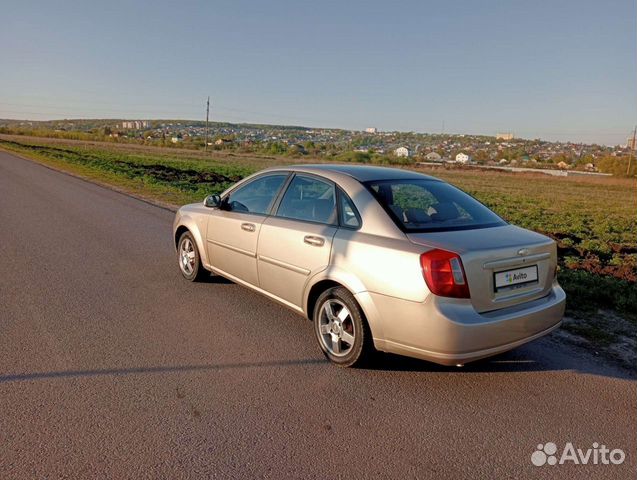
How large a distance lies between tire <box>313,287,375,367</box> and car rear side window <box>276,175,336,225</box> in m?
0.68

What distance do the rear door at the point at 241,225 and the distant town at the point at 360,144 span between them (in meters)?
63.0

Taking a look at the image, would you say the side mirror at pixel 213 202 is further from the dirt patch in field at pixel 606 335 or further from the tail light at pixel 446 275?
the dirt patch in field at pixel 606 335

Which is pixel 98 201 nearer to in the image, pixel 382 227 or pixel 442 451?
pixel 382 227

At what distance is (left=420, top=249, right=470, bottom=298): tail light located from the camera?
11.1 feet

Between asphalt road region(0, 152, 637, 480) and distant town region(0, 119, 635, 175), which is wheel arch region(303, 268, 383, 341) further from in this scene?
distant town region(0, 119, 635, 175)

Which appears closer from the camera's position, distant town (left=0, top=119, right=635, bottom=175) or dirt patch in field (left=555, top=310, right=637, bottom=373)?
dirt patch in field (left=555, top=310, right=637, bottom=373)

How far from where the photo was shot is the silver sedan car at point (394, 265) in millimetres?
3408

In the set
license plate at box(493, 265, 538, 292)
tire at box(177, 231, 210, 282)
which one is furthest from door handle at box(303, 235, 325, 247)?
tire at box(177, 231, 210, 282)

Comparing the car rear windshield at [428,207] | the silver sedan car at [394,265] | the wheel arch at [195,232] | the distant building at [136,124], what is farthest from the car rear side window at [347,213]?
the distant building at [136,124]

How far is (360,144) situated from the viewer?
425 feet

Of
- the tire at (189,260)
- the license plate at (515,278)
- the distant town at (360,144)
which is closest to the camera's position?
the license plate at (515,278)

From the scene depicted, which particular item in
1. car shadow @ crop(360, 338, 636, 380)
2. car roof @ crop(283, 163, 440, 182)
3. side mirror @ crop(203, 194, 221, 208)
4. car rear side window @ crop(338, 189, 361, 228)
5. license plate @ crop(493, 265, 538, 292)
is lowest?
car shadow @ crop(360, 338, 636, 380)

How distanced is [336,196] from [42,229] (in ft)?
24.2

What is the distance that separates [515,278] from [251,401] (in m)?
2.10
